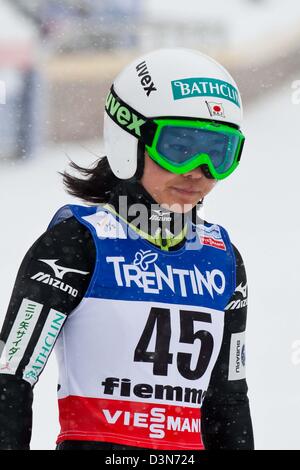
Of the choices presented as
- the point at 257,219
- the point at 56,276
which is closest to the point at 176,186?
the point at 56,276

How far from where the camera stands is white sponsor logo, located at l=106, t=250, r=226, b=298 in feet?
11.0

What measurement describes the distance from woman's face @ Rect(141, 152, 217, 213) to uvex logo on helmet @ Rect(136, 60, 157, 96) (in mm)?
210

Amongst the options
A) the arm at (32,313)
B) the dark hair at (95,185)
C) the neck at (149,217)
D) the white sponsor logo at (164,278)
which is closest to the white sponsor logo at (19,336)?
the arm at (32,313)

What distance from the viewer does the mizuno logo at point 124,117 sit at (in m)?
3.51

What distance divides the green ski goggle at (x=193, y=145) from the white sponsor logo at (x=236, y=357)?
1.78 ft

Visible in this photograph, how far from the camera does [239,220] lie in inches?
417

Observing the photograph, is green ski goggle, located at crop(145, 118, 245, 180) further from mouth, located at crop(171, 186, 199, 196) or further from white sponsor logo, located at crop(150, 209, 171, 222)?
white sponsor logo, located at crop(150, 209, 171, 222)

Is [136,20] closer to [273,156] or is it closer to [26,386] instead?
[273,156]

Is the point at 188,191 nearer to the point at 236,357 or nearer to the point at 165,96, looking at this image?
the point at 165,96

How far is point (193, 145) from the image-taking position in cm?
342

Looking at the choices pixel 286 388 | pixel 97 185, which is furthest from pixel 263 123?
pixel 97 185

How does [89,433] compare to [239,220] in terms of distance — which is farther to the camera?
[239,220]

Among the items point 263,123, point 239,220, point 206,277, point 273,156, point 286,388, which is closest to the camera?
point 206,277

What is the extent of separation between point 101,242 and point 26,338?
1.25 ft
